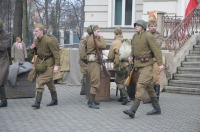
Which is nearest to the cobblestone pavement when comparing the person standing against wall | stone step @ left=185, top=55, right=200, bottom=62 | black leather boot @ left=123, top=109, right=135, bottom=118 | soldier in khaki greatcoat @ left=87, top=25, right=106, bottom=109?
black leather boot @ left=123, top=109, right=135, bottom=118

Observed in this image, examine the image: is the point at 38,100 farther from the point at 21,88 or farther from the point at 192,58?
the point at 192,58

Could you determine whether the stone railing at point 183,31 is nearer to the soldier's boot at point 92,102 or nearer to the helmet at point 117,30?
the helmet at point 117,30

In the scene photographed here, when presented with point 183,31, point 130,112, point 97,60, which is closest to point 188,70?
point 183,31

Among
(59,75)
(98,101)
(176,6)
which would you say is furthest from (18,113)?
(176,6)

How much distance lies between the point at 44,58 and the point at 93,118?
1.79 m

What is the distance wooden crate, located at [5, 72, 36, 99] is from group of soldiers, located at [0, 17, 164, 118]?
3.86 feet

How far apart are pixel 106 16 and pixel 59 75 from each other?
6.92 m

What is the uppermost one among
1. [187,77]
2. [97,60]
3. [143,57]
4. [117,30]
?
[117,30]

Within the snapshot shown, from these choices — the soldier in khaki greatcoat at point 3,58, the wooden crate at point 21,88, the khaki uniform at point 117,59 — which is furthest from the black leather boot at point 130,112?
the wooden crate at point 21,88

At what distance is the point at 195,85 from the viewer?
11.9 meters

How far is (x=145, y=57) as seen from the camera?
27.1 feet

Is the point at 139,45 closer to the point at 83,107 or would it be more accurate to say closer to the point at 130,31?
the point at 83,107

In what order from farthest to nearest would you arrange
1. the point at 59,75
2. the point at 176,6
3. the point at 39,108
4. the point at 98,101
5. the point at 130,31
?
the point at 130,31 < the point at 176,6 < the point at 59,75 < the point at 98,101 < the point at 39,108

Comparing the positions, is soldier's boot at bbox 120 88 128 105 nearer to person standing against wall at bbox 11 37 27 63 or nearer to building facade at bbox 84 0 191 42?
building facade at bbox 84 0 191 42
